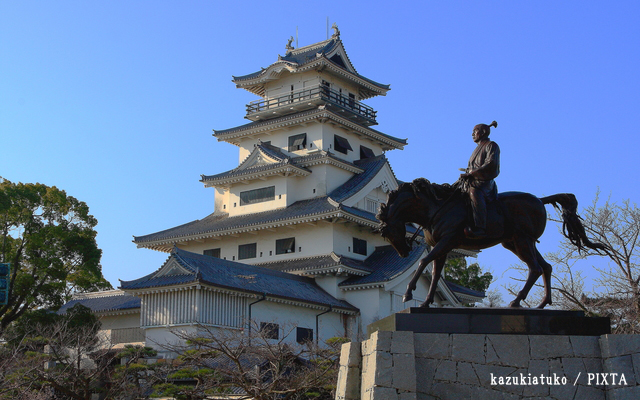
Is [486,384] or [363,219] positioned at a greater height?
[363,219]

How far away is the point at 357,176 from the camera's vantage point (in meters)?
35.8

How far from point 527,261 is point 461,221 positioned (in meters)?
1.13

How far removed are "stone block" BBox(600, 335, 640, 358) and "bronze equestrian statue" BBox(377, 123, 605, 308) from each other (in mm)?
1290

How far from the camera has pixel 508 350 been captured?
8.55 m

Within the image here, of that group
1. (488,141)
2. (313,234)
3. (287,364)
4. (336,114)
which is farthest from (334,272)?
(488,141)

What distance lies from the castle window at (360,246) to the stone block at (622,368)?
24.6 meters

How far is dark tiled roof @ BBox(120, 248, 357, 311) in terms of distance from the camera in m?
24.1

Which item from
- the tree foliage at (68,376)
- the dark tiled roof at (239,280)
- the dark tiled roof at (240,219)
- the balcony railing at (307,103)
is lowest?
the tree foliage at (68,376)

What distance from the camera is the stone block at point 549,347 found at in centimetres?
854

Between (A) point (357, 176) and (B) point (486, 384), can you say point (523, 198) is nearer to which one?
(B) point (486, 384)

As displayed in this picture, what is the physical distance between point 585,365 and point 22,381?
476 inches

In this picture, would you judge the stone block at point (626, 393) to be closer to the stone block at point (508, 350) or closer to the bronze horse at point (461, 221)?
the stone block at point (508, 350)

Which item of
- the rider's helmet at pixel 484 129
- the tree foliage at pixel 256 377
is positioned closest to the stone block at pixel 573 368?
the rider's helmet at pixel 484 129

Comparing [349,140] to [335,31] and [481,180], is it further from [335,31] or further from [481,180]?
[481,180]
